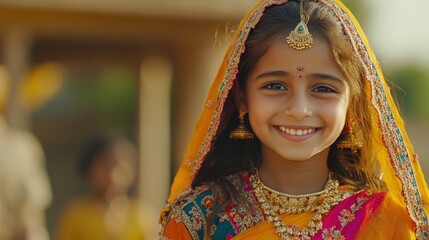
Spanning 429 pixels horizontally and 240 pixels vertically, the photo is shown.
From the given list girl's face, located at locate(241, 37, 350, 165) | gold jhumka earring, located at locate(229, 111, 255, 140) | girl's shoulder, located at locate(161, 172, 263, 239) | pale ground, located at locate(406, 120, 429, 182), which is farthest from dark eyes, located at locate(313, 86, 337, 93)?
pale ground, located at locate(406, 120, 429, 182)

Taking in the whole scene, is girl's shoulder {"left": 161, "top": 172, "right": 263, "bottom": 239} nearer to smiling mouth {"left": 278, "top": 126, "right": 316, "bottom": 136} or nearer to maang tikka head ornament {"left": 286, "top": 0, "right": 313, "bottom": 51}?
smiling mouth {"left": 278, "top": 126, "right": 316, "bottom": 136}

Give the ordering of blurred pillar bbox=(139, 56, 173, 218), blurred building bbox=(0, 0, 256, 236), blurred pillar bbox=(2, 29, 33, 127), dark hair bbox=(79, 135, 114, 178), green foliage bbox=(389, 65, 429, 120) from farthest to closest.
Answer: green foliage bbox=(389, 65, 429, 120) < blurred pillar bbox=(139, 56, 173, 218) < blurred pillar bbox=(2, 29, 33, 127) < blurred building bbox=(0, 0, 256, 236) < dark hair bbox=(79, 135, 114, 178)

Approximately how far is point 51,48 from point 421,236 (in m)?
10.1

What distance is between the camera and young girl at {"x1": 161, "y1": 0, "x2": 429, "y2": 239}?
4.29 meters

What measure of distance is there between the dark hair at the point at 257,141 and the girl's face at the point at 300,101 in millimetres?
46

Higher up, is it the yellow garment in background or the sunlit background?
the sunlit background

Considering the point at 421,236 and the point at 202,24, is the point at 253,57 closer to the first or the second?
the point at 421,236

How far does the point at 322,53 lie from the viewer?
14.1 ft

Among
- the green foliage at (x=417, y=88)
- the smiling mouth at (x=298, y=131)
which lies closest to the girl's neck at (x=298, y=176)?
the smiling mouth at (x=298, y=131)

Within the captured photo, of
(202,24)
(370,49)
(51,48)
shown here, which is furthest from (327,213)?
(51,48)

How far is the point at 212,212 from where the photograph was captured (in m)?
4.44

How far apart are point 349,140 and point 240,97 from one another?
0.44m

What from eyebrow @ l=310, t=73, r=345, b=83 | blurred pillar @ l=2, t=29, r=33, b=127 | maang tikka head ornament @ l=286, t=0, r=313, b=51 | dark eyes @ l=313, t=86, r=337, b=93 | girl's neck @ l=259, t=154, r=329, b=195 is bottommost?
girl's neck @ l=259, t=154, r=329, b=195

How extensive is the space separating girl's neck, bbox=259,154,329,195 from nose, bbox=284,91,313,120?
0.98ft
